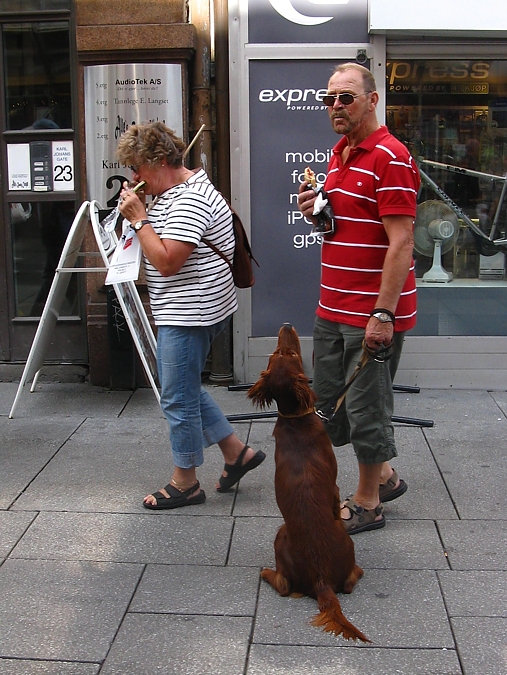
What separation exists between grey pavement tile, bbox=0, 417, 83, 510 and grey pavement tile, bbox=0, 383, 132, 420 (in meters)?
0.14

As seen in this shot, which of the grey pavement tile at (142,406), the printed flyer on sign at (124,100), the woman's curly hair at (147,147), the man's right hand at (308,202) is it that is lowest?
the grey pavement tile at (142,406)

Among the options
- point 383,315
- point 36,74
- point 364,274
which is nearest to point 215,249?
point 364,274

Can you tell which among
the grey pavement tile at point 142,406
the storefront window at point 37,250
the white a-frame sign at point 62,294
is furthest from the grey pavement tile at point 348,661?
the storefront window at point 37,250

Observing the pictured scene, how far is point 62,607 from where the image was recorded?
336cm

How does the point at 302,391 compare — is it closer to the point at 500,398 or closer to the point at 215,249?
the point at 215,249

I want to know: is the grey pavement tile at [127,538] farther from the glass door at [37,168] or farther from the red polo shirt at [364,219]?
the glass door at [37,168]

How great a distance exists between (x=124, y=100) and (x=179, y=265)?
2595 millimetres

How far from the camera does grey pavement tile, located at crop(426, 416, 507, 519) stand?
434 centimetres

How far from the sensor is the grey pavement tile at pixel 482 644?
2934 mm

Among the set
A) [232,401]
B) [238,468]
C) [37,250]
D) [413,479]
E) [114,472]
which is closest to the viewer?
[238,468]

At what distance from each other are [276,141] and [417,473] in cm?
266

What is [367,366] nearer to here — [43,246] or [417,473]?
[417,473]

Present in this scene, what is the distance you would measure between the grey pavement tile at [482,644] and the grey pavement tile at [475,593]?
0.06m

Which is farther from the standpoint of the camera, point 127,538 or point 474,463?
point 474,463
